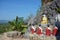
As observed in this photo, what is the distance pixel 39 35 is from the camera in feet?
31.9

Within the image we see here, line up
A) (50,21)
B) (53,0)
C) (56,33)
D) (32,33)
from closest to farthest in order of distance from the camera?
(56,33) < (32,33) < (50,21) < (53,0)

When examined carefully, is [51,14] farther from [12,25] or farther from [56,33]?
[12,25]

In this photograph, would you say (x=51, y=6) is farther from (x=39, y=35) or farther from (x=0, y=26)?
(x=0, y=26)

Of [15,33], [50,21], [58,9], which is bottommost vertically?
[15,33]

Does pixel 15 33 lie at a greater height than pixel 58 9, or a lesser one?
lesser

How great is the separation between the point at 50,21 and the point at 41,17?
0.65 metres

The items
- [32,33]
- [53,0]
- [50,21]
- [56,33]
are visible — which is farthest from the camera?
[53,0]

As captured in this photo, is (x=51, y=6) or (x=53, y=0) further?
(x=53, y=0)

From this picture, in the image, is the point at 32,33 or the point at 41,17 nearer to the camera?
the point at 32,33

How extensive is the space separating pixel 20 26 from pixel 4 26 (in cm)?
118

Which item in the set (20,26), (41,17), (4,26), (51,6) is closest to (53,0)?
(51,6)

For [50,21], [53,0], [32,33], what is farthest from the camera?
[53,0]

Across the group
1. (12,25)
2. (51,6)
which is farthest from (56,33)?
(12,25)

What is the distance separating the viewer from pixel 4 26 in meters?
13.0
